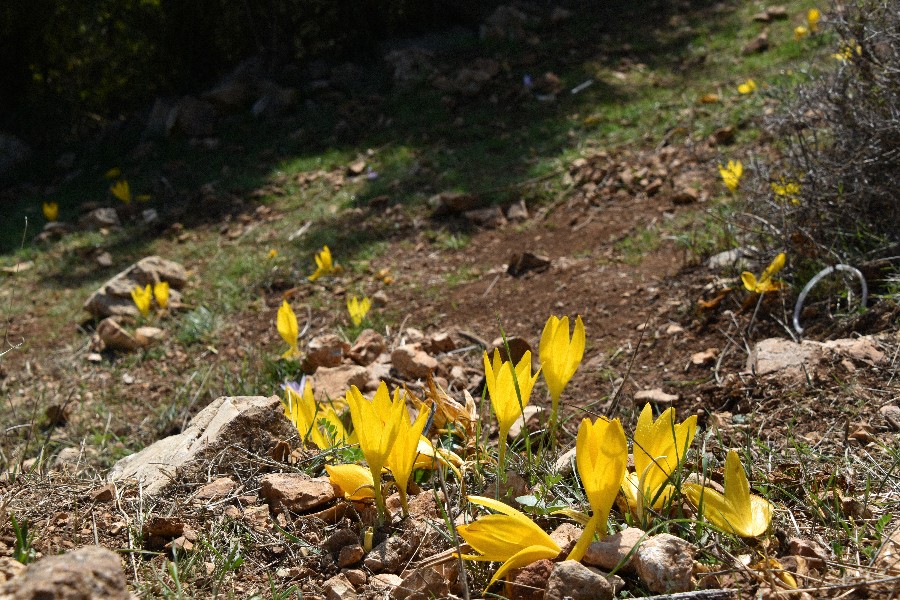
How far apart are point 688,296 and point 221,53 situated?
23.0 ft

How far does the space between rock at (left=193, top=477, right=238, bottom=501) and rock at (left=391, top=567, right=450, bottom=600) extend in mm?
537

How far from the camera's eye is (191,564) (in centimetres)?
151

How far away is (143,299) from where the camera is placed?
4.40 meters

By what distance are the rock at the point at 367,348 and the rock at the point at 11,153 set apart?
6.24 m

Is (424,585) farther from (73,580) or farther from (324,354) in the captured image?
(324,354)

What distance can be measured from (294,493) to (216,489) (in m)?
0.19

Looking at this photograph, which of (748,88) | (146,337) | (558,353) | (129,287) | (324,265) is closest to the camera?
(558,353)

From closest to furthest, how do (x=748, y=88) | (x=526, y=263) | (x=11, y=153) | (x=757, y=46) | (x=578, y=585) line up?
1. (x=578, y=585)
2. (x=526, y=263)
3. (x=748, y=88)
4. (x=757, y=46)
5. (x=11, y=153)

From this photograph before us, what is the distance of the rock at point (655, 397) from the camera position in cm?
249

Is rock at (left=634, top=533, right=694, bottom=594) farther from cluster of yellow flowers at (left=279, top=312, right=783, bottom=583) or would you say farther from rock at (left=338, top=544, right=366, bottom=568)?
rock at (left=338, top=544, right=366, bottom=568)

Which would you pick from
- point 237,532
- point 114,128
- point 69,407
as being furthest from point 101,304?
point 114,128

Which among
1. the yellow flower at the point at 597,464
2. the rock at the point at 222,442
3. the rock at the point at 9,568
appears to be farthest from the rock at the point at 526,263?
the rock at the point at 9,568

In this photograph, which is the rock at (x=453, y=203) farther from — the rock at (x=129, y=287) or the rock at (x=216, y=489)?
the rock at (x=216, y=489)

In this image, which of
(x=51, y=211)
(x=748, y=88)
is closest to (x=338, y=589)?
(x=748, y=88)
